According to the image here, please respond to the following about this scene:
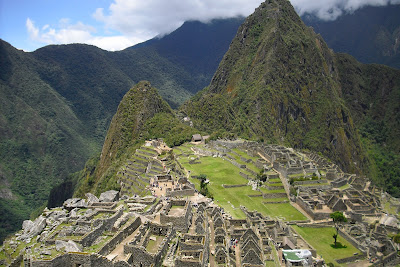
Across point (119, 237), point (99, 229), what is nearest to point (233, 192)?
point (99, 229)

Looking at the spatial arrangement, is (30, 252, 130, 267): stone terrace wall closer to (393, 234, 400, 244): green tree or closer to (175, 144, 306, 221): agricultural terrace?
(175, 144, 306, 221): agricultural terrace

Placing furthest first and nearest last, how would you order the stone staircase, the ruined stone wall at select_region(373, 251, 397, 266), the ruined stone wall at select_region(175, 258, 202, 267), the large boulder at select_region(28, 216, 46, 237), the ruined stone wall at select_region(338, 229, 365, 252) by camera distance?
the stone staircase < the ruined stone wall at select_region(338, 229, 365, 252) < the ruined stone wall at select_region(373, 251, 397, 266) < the large boulder at select_region(28, 216, 46, 237) < the ruined stone wall at select_region(175, 258, 202, 267)

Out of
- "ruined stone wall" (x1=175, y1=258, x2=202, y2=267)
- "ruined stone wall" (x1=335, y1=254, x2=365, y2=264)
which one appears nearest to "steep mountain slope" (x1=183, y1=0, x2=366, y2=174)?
"ruined stone wall" (x1=335, y1=254, x2=365, y2=264)

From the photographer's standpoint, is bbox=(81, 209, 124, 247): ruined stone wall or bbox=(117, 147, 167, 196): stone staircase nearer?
bbox=(81, 209, 124, 247): ruined stone wall

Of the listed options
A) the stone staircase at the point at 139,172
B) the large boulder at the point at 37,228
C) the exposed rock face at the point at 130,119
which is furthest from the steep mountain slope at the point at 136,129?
the large boulder at the point at 37,228

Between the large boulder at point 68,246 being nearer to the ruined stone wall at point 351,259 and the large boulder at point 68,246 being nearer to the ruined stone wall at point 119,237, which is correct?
the ruined stone wall at point 119,237

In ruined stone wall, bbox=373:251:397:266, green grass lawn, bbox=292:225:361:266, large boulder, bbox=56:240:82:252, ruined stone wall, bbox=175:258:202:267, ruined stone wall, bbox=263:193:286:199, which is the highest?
large boulder, bbox=56:240:82:252
